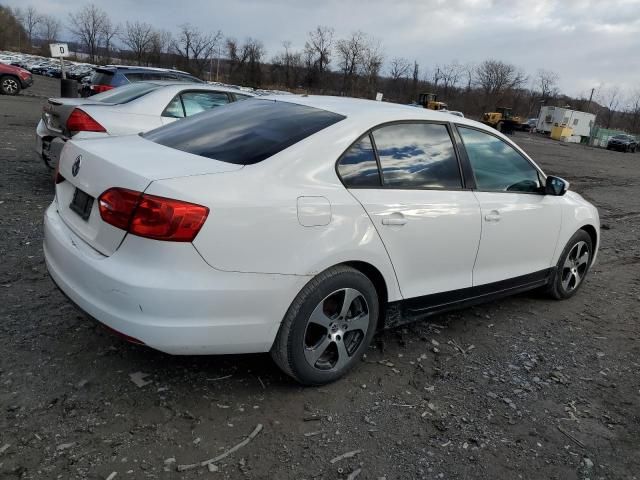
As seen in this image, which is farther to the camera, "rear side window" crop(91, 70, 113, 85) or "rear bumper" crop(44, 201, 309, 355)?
"rear side window" crop(91, 70, 113, 85)

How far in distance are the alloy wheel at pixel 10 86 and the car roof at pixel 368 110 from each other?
23.1 m

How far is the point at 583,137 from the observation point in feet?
192

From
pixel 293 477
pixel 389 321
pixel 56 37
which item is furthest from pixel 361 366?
pixel 56 37

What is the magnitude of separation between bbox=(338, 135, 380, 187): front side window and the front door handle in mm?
1008

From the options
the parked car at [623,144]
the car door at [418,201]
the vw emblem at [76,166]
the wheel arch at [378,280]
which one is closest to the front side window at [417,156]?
the car door at [418,201]

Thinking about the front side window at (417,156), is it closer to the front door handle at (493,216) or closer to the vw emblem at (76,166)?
the front door handle at (493,216)

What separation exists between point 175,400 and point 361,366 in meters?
1.17

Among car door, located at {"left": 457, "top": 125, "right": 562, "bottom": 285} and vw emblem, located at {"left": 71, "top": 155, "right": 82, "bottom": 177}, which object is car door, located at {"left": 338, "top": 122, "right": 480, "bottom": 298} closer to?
car door, located at {"left": 457, "top": 125, "right": 562, "bottom": 285}

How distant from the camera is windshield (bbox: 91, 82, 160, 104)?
675cm

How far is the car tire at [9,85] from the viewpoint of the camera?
72.8 feet

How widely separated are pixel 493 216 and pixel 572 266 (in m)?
1.65

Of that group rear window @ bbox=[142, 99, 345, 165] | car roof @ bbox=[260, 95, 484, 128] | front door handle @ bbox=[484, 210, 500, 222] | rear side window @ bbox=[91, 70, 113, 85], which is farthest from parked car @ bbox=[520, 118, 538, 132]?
rear window @ bbox=[142, 99, 345, 165]

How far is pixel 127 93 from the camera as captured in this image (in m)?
6.99

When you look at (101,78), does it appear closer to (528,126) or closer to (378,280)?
(378,280)
